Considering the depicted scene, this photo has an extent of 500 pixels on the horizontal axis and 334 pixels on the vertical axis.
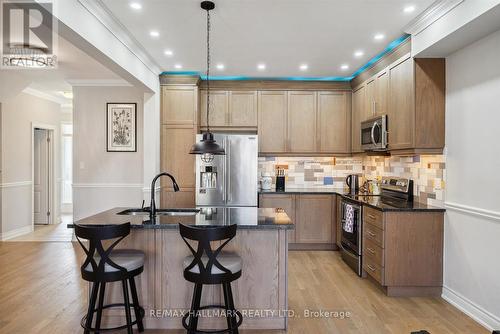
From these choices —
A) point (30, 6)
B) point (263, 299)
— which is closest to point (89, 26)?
point (30, 6)

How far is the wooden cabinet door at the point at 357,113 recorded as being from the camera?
4797 millimetres

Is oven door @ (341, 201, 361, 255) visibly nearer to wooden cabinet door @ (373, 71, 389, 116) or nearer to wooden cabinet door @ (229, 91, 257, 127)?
wooden cabinet door @ (373, 71, 389, 116)

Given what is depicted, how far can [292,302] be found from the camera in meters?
3.16

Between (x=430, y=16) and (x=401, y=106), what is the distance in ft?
3.07

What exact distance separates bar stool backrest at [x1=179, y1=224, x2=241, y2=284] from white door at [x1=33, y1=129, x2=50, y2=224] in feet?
20.0

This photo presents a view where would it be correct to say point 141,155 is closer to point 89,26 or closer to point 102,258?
point 89,26

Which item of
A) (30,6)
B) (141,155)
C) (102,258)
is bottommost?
(102,258)

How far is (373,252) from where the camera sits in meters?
3.57

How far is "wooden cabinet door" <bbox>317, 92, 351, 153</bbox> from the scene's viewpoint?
5.29 metres

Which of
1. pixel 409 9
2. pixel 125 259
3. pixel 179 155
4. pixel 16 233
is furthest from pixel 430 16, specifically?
pixel 16 233

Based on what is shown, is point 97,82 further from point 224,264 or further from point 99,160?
point 224,264

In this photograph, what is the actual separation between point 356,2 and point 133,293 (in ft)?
9.77

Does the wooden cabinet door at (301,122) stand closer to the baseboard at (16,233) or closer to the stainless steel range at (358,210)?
the stainless steel range at (358,210)

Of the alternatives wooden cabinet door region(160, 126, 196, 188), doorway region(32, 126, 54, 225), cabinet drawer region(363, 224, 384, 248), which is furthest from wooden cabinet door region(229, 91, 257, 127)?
doorway region(32, 126, 54, 225)
